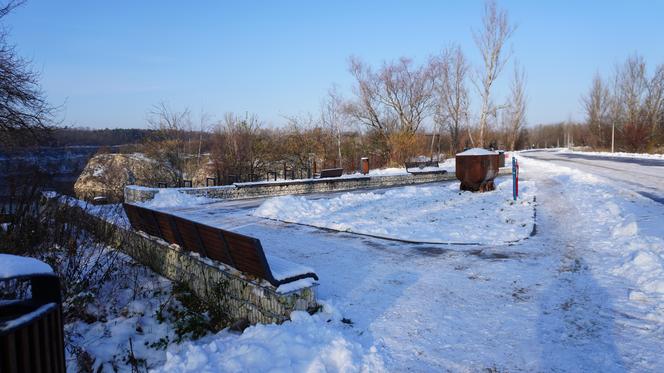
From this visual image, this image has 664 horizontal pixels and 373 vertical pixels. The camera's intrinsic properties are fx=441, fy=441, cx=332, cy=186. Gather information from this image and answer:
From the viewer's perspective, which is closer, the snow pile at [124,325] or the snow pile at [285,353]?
the snow pile at [285,353]

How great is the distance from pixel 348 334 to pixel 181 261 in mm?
3968

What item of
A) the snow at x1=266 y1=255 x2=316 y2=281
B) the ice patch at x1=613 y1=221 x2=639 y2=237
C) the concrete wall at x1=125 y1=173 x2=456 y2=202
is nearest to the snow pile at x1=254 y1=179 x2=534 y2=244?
the ice patch at x1=613 y1=221 x2=639 y2=237

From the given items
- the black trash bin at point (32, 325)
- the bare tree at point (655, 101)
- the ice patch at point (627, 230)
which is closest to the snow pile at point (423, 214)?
the ice patch at point (627, 230)

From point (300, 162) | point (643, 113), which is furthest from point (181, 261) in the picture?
point (643, 113)

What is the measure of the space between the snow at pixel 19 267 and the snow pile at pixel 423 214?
21.5 feet

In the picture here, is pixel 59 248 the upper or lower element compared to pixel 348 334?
upper

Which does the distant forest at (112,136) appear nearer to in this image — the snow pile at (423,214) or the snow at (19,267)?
the snow pile at (423,214)

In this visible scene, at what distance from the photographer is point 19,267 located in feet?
8.18

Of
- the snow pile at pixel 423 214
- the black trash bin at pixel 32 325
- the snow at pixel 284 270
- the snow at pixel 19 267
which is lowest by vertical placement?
the snow pile at pixel 423 214

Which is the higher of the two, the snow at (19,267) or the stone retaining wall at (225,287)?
the snow at (19,267)

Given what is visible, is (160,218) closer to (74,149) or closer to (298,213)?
(298,213)

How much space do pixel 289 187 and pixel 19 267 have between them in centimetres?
1556

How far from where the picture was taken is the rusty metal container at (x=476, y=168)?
1466 cm

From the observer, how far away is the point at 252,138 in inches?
1011
